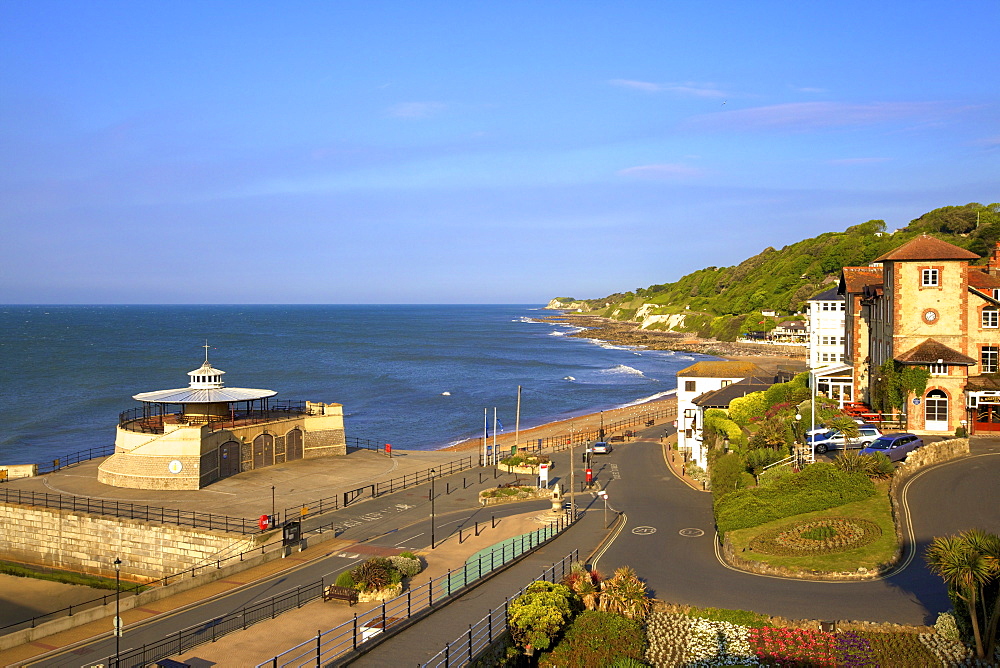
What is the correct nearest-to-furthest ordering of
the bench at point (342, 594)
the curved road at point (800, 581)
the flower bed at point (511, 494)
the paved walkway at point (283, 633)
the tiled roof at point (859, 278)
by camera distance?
the paved walkway at point (283, 633) < the curved road at point (800, 581) < the bench at point (342, 594) < the flower bed at point (511, 494) < the tiled roof at point (859, 278)

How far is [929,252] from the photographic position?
4194 centimetres

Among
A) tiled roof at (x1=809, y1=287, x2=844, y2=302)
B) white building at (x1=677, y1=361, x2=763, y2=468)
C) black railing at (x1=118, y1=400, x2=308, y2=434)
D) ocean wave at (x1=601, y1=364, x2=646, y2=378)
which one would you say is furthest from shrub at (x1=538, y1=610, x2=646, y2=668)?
ocean wave at (x1=601, y1=364, x2=646, y2=378)

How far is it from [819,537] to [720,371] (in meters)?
32.8

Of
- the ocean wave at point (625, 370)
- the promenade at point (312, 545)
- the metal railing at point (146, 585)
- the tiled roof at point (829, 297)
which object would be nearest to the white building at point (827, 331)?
the tiled roof at point (829, 297)

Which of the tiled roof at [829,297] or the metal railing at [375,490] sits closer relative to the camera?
the metal railing at [375,490]

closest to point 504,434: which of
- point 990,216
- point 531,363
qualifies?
point 531,363

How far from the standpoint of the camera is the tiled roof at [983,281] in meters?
42.5

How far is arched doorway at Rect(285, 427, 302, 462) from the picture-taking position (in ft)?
162

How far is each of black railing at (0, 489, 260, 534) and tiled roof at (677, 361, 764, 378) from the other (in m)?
34.8

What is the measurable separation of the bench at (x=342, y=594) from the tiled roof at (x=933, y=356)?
32.1 metres

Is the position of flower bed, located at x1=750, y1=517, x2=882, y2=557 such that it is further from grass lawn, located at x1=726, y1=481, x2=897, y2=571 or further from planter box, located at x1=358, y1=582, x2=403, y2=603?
planter box, located at x1=358, y1=582, x2=403, y2=603

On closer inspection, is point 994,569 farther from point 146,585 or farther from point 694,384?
point 694,384

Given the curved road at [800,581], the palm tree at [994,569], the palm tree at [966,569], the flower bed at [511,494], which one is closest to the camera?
the palm tree at [966,569]

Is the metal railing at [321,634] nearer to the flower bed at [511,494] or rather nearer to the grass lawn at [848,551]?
the grass lawn at [848,551]
